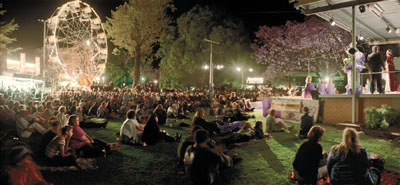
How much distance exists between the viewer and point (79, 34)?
3397 centimetres

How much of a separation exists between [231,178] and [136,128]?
4707mm

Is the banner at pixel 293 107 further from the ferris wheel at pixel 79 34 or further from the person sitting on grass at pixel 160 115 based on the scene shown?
the ferris wheel at pixel 79 34

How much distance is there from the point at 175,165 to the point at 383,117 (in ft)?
26.2

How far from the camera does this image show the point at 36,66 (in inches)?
1742

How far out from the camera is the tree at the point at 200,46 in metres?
35.9

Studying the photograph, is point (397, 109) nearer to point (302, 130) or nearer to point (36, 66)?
point (302, 130)

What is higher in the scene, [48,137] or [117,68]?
[117,68]

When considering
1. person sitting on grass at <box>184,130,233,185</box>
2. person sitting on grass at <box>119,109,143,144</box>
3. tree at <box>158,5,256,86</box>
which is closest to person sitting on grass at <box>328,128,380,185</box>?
person sitting on grass at <box>184,130,233,185</box>

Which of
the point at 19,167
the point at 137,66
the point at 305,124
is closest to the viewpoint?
the point at 19,167

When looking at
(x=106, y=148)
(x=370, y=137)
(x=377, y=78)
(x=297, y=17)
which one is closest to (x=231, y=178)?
(x=106, y=148)

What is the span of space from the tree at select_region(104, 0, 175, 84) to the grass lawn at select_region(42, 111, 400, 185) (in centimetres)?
2400

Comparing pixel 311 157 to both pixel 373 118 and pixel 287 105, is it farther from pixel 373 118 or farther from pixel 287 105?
pixel 287 105

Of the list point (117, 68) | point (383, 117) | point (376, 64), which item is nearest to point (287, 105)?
point (376, 64)

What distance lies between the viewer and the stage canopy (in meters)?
11.0
